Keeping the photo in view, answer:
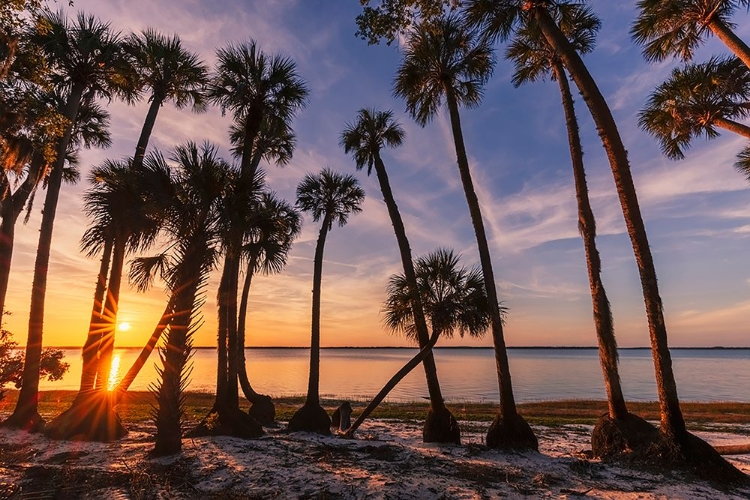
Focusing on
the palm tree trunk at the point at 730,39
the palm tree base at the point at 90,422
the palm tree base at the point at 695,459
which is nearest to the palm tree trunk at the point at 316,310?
the palm tree base at the point at 90,422

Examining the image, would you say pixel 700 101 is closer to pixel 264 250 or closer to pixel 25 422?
pixel 264 250

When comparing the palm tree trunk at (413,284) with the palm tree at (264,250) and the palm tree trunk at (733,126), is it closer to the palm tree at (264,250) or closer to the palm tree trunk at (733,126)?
the palm tree at (264,250)

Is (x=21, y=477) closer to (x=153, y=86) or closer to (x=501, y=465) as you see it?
(x=501, y=465)

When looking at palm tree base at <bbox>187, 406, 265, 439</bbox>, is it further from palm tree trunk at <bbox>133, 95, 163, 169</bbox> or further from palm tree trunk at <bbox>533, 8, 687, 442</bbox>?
palm tree trunk at <bbox>533, 8, 687, 442</bbox>

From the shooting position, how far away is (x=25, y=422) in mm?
11281

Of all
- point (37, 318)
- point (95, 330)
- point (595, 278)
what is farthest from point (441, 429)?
point (37, 318)

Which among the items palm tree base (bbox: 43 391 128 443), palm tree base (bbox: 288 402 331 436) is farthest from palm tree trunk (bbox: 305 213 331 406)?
palm tree base (bbox: 43 391 128 443)

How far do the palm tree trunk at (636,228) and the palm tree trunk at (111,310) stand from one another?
14.9 metres

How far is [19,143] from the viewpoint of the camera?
9.72 meters

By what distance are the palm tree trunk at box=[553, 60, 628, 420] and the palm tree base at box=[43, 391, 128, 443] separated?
564 inches

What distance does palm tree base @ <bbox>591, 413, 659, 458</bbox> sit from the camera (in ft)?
29.9

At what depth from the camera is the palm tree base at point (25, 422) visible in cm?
1115

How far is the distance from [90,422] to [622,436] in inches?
584

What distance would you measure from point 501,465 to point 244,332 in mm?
12873
